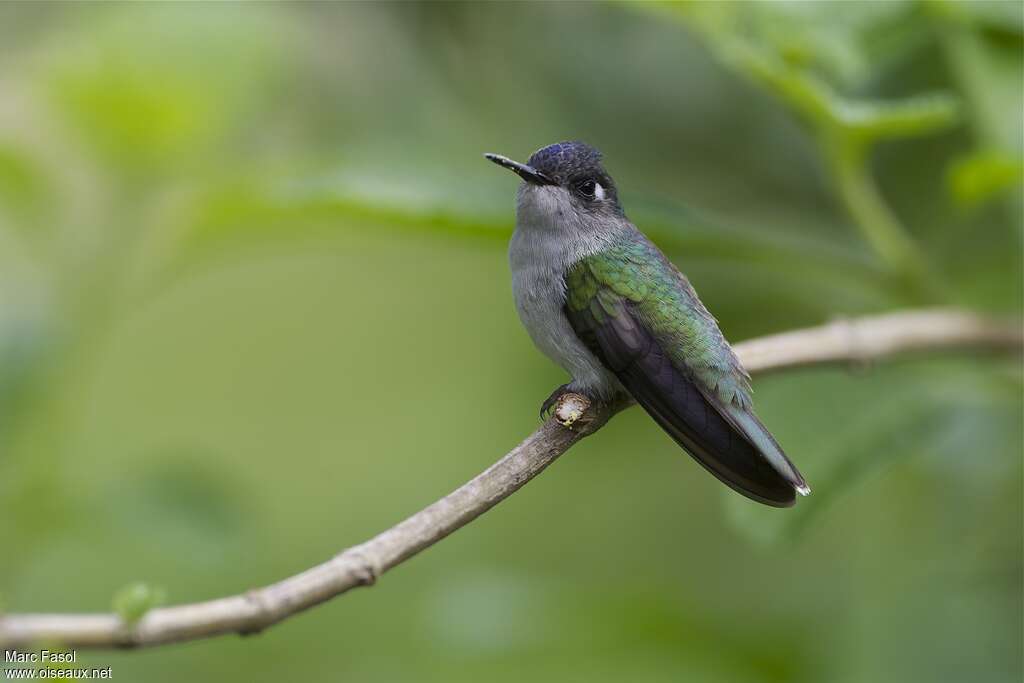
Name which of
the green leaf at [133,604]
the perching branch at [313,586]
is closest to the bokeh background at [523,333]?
the perching branch at [313,586]

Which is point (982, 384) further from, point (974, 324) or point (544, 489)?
point (544, 489)

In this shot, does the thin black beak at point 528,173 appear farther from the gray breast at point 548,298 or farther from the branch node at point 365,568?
the branch node at point 365,568

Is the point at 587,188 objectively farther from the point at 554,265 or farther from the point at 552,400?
the point at 552,400

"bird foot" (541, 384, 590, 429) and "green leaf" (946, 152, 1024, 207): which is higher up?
"green leaf" (946, 152, 1024, 207)

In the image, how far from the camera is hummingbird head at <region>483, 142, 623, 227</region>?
320cm

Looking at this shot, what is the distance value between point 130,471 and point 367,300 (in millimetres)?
2048

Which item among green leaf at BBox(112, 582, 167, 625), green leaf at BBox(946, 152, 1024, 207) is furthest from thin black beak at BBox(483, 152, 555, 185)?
green leaf at BBox(112, 582, 167, 625)

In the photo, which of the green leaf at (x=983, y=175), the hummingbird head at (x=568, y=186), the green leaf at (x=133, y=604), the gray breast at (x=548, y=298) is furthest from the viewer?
the hummingbird head at (x=568, y=186)

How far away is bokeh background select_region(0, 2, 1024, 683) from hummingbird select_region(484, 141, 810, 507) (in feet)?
0.44

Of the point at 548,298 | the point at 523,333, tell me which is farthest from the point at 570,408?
→ the point at 523,333

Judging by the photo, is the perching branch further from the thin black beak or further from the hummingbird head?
the hummingbird head

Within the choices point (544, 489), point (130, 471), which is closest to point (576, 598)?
point (544, 489)

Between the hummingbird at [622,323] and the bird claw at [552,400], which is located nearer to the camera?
the hummingbird at [622,323]

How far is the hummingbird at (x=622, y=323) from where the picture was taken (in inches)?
98.8
